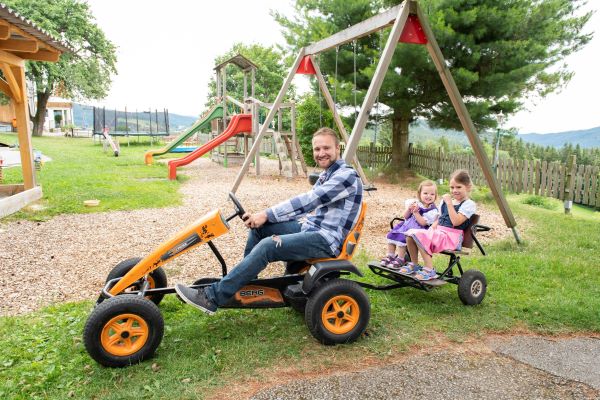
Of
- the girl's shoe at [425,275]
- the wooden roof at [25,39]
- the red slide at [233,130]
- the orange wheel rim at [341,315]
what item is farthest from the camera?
the red slide at [233,130]

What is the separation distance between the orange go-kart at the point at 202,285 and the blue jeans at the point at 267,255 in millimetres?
123

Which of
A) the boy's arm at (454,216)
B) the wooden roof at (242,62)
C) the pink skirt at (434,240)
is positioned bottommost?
the pink skirt at (434,240)

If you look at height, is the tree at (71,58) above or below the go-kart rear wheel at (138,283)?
above

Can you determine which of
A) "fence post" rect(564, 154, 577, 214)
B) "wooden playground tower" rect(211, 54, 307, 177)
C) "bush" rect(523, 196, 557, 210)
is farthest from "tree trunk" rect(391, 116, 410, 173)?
"fence post" rect(564, 154, 577, 214)

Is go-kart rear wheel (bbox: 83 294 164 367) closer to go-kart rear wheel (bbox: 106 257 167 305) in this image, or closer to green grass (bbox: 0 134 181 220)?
go-kart rear wheel (bbox: 106 257 167 305)

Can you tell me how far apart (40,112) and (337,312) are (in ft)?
126

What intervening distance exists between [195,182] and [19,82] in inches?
209

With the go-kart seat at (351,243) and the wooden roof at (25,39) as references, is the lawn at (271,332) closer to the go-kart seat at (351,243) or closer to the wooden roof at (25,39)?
the go-kart seat at (351,243)

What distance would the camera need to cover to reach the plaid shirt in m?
3.34

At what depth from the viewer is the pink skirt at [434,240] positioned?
404 centimetres

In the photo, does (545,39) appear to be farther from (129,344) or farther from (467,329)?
(129,344)

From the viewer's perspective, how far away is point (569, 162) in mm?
10602

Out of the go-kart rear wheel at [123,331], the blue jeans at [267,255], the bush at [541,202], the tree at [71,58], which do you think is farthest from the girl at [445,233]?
the tree at [71,58]

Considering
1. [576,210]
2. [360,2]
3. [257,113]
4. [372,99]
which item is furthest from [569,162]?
[257,113]
